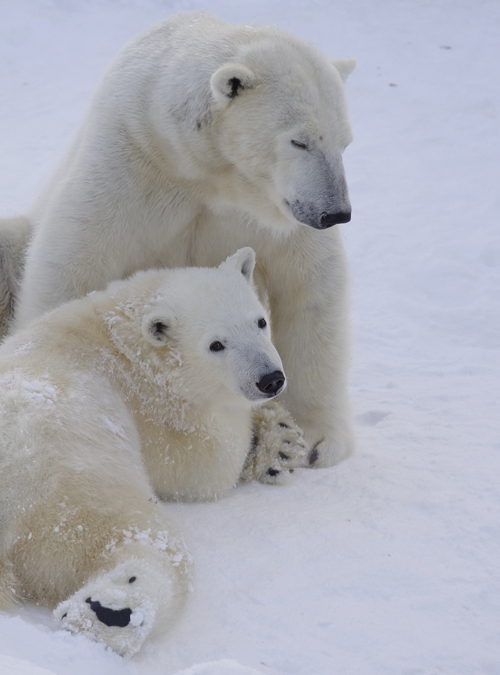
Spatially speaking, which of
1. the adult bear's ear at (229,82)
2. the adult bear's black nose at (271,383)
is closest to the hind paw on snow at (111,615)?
the adult bear's black nose at (271,383)

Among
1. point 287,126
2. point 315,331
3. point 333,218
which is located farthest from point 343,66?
point 315,331

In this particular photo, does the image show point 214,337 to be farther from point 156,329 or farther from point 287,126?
point 287,126

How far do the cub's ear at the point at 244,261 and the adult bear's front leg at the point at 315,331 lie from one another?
12.5 inches

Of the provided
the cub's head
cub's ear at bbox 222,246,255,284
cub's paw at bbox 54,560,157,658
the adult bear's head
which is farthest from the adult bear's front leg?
cub's paw at bbox 54,560,157,658

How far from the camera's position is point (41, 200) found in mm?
4434

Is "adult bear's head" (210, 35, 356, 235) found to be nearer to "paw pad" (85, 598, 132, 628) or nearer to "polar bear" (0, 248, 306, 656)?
"polar bear" (0, 248, 306, 656)

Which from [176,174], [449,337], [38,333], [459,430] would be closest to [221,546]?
[38,333]

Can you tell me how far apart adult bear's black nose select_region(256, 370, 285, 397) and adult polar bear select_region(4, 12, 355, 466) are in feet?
2.09

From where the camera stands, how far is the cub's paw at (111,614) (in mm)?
2043

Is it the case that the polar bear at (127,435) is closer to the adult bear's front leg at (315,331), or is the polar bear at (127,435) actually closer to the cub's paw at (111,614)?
the cub's paw at (111,614)

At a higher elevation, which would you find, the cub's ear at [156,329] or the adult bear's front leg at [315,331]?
the cub's ear at [156,329]

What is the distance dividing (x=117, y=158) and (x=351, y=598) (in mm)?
2009

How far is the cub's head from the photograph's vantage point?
2965mm

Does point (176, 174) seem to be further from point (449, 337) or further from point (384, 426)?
point (449, 337)
